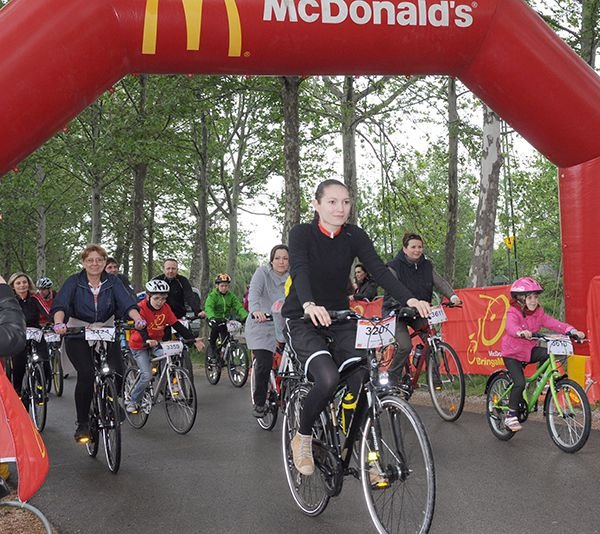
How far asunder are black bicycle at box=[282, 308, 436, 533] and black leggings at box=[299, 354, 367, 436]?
0.20 feet

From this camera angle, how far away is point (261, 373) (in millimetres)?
8445

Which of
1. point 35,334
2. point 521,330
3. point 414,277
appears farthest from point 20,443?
point 35,334

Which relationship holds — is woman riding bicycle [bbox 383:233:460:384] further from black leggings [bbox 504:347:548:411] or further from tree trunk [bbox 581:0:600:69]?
tree trunk [bbox 581:0:600:69]

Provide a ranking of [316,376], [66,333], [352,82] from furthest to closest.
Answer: [352,82] → [66,333] → [316,376]

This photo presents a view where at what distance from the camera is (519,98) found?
8.48 meters

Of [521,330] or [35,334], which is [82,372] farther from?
[521,330]

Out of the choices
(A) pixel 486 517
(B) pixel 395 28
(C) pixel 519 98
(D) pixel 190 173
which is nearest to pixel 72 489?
(A) pixel 486 517

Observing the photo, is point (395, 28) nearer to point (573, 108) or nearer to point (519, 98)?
point (519, 98)

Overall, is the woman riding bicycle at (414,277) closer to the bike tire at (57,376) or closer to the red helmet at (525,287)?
the red helmet at (525,287)

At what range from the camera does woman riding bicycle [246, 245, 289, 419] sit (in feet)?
27.6

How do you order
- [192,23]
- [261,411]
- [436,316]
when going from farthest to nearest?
[436,316], [261,411], [192,23]

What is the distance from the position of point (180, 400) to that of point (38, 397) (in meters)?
2.03

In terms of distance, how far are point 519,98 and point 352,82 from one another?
1240 cm

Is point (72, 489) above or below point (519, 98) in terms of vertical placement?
below
